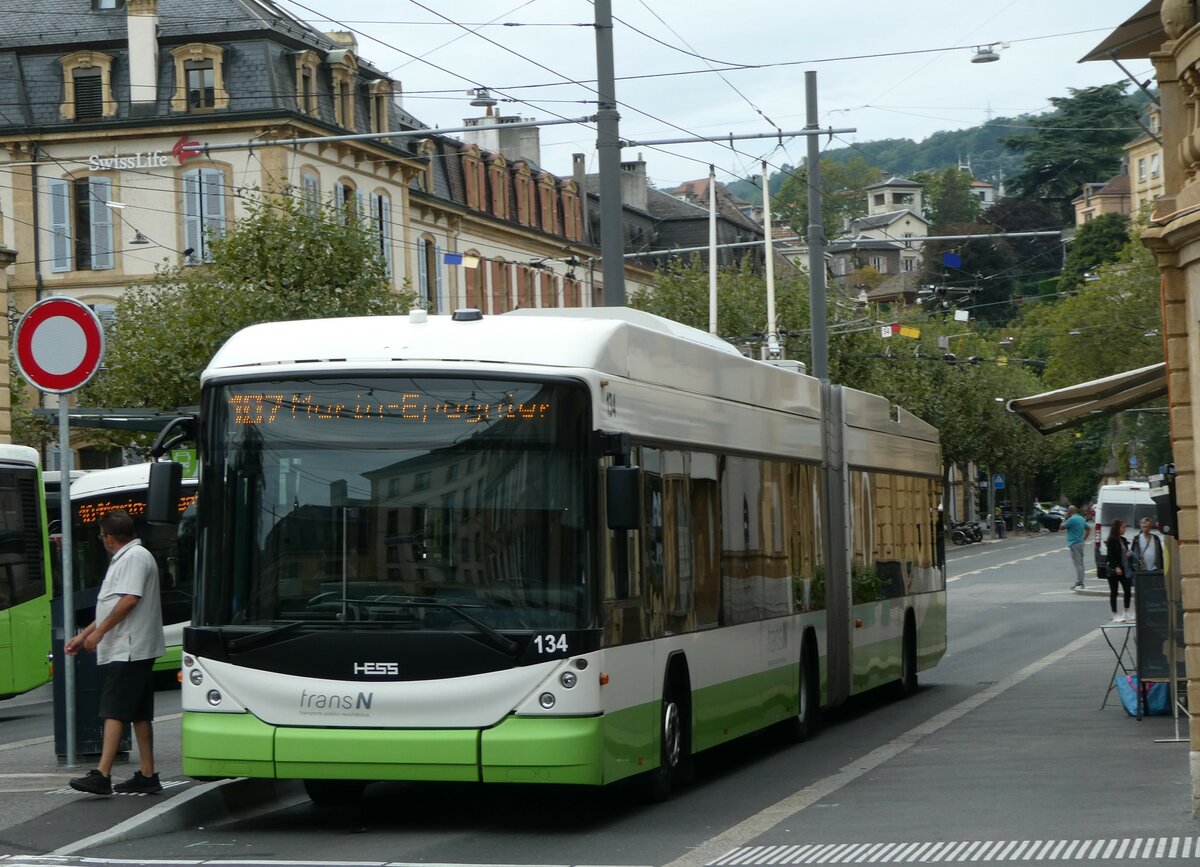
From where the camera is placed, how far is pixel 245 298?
39094mm

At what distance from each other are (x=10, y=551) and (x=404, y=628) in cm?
1111

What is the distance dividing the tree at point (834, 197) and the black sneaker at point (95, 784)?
354 feet

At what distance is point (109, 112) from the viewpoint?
172 ft

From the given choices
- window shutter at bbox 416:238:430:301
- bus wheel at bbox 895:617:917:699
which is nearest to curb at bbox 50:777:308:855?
bus wheel at bbox 895:617:917:699

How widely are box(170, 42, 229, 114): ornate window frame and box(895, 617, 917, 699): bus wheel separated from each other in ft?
113

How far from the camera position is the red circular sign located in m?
13.5

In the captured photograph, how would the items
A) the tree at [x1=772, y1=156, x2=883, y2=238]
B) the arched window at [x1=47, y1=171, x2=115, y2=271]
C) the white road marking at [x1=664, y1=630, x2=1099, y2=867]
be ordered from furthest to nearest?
the tree at [x1=772, y1=156, x2=883, y2=238] < the arched window at [x1=47, y1=171, x2=115, y2=271] < the white road marking at [x1=664, y1=630, x2=1099, y2=867]

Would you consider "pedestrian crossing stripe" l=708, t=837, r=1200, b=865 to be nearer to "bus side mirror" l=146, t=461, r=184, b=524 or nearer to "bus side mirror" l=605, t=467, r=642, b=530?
"bus side mirror" l=605, t=467, r=642, b=530

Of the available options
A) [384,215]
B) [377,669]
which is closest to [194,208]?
[384,215]

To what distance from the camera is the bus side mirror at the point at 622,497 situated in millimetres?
10500

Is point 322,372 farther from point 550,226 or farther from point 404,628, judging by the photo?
point 550,226

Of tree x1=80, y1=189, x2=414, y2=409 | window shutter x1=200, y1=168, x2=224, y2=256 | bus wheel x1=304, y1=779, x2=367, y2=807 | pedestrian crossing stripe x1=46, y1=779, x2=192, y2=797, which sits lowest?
bus wheel x1=304, y1=779, x2=367, y2=807

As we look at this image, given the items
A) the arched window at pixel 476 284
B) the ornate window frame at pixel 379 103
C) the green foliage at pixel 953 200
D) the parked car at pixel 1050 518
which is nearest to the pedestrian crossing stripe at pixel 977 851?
the ornate window frame at pixel 379 103

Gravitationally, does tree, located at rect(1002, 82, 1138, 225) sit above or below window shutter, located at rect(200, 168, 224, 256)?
above
